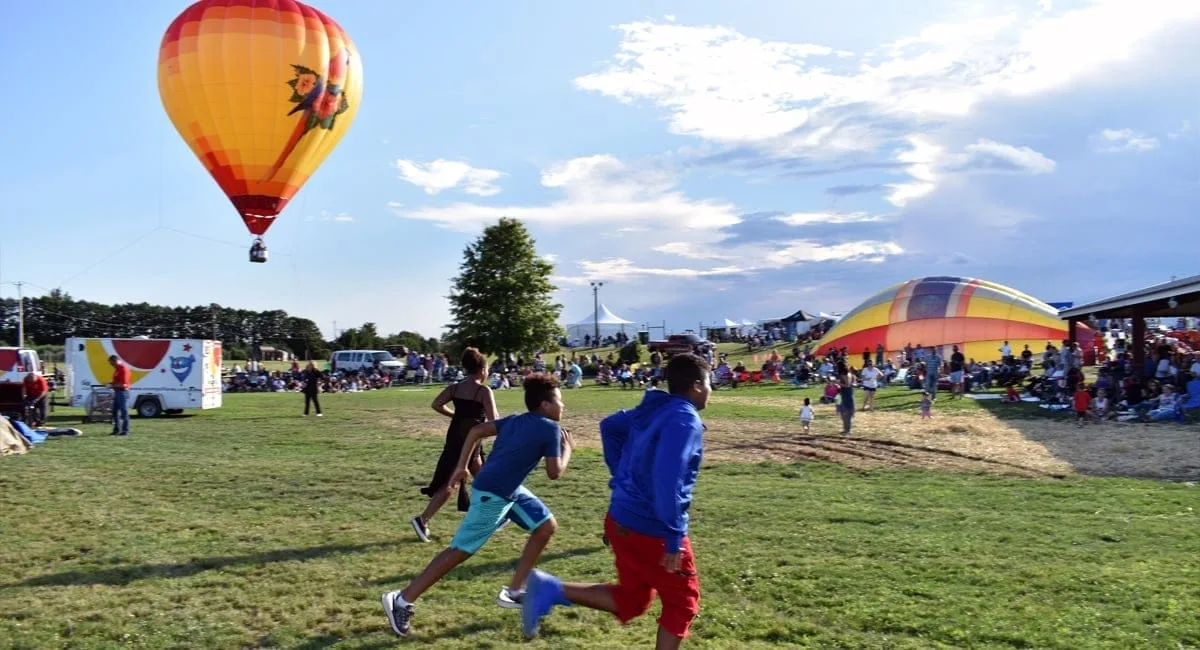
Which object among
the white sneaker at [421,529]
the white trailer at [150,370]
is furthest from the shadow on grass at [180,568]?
the white trailer at [150,370]

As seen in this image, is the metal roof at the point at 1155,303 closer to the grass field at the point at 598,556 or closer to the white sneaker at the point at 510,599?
the grass field at the point at 598,556

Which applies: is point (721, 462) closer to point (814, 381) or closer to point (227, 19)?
point (227, 19)

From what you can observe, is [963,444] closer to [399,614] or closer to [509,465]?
[509,465]

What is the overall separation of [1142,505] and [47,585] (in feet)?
36.7

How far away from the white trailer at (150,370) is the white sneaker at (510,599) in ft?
74.3

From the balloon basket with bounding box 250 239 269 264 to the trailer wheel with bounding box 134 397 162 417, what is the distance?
4.97 meters

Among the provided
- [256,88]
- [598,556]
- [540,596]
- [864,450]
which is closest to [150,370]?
[256,88]

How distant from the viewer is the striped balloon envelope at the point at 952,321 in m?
40.1

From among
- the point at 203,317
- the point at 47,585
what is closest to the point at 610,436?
the point at 47,585

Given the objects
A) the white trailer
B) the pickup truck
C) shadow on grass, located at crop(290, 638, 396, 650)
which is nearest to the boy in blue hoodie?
shadow on grass, located at crop(290, 638, 396, 650)

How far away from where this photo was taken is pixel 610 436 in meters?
4.92

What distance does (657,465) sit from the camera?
4301mm

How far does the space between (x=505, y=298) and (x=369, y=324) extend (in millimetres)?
21048

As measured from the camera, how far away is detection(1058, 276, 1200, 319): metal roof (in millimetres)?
22062
